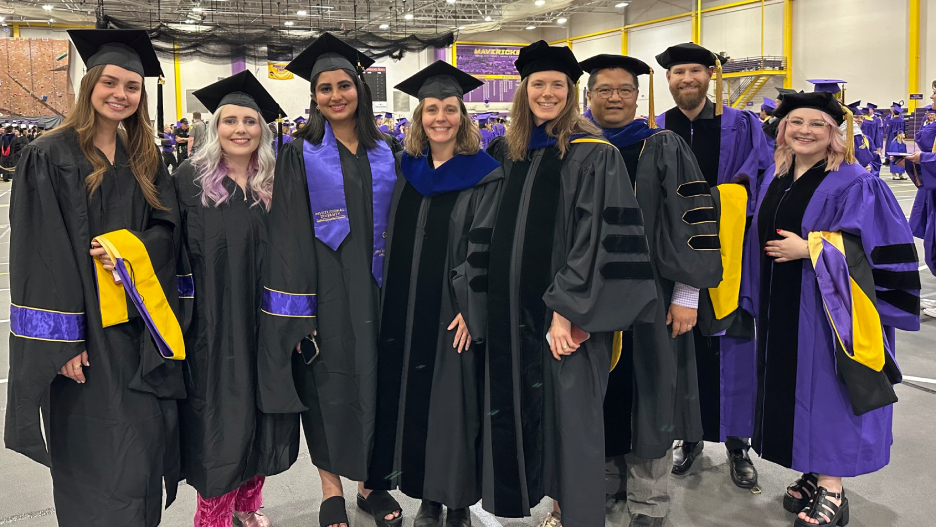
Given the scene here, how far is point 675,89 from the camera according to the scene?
3256 mm

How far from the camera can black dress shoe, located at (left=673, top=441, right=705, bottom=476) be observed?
3.38 m

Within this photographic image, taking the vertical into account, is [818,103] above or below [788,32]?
below

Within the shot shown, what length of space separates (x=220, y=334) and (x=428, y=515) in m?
1.11

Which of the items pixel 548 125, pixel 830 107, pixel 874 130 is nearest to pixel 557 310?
→ pixel 548 125

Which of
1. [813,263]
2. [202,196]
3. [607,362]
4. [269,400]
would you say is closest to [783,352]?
[813,263]

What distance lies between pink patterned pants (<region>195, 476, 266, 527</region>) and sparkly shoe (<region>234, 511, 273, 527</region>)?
0.8 inches

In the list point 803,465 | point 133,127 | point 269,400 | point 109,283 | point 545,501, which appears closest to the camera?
point 109,283

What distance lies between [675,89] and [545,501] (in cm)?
197

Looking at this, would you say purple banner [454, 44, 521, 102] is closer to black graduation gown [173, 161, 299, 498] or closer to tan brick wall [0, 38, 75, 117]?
tan brick wall [0, 38, 75, 117]

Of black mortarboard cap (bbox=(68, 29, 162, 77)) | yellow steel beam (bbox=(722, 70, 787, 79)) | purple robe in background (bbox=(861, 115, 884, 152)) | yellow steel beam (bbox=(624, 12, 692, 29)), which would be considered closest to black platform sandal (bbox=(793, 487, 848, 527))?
black mortarboard cap (bbox=(68, 29, 162, 77))

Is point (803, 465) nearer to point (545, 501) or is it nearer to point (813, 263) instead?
point (813, 263)

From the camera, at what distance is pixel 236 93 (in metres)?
→ 2.65

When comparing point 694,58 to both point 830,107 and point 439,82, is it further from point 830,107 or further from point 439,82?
point 439,82

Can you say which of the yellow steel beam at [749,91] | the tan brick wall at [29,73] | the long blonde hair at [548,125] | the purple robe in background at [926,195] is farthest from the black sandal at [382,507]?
the tan brick wall at [29,73]
